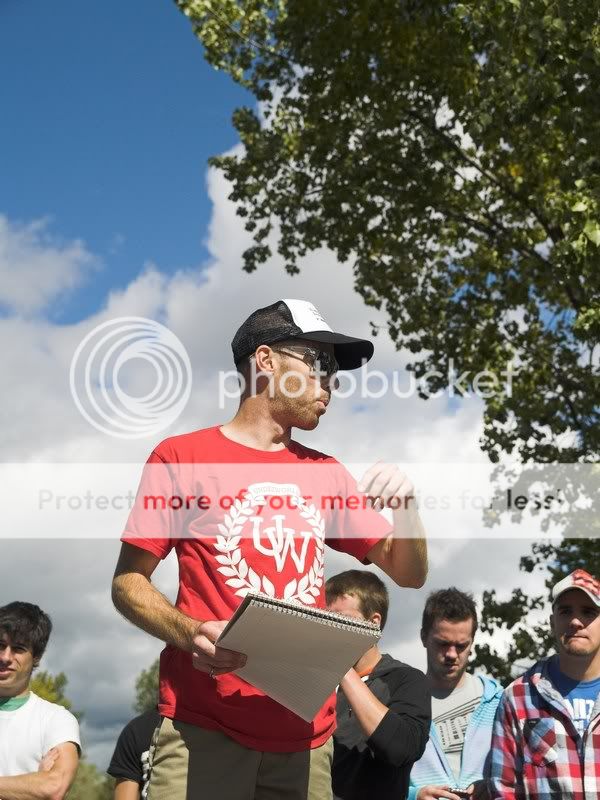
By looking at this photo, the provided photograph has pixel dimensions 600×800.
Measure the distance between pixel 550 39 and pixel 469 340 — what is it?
4.86m

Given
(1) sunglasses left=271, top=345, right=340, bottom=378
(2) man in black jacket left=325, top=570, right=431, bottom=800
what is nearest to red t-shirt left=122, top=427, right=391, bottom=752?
(1) sunglasses left=271, top=345, right=340, bottom=378

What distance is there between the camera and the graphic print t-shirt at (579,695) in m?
4.41

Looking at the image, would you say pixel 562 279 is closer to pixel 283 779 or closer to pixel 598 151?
pixel 598 151

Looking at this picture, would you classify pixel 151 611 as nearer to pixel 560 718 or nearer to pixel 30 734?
pixel 30 734

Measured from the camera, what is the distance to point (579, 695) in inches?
177

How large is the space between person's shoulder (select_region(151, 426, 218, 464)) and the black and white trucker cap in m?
0.38

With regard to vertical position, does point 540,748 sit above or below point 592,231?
below

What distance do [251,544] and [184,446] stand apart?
392 mm

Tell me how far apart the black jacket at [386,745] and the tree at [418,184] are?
748 centimetres

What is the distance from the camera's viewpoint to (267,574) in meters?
2.89

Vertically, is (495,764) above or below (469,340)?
below

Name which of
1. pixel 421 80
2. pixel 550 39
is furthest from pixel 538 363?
pixel 550 39

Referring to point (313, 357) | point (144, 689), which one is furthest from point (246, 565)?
point (144, 689)

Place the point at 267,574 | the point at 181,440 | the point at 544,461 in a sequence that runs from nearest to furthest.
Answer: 1. the point at 267,574
2. the point at 181,440
3. the point at 544,461
